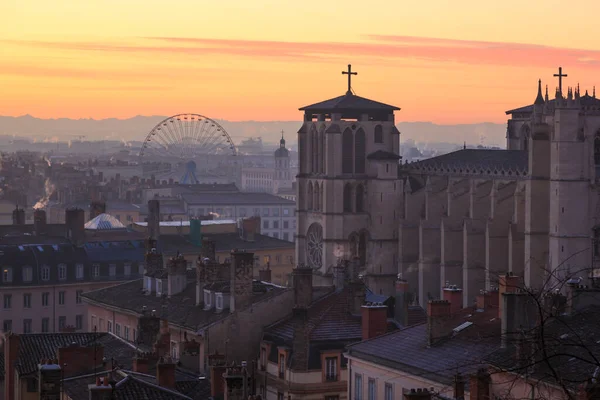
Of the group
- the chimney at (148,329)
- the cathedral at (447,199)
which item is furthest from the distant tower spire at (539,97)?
the chimney at (148,329)

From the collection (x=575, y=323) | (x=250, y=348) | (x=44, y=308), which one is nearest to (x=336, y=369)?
(x=250, y=348)

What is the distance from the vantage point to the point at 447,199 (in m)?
107

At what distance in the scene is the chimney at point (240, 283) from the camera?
56.0 metres

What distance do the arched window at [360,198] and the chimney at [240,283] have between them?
57.5 metres

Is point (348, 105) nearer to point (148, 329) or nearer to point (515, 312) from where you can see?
point (148, 329)

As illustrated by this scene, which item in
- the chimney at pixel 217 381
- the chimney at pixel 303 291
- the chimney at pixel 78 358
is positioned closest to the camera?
the chimney at pixel 217 381

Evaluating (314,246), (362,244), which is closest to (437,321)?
(362,244)

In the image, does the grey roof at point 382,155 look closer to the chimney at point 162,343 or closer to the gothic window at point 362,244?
the gothic window at point 362,244

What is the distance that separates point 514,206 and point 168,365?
59018 mm

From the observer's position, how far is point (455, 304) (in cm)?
5159

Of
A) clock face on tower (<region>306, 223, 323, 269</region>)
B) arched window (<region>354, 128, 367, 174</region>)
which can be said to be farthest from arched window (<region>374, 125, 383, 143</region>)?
clock face on tower (<region>306, 223, 323, 269</region>)

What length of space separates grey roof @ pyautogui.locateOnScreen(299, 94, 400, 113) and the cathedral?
0.31 feet

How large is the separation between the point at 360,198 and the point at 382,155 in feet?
11.2

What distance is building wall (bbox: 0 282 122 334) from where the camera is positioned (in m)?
89.8
